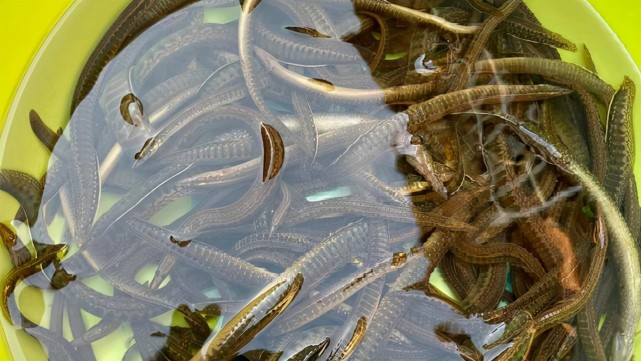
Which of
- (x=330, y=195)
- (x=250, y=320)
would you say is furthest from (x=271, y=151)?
(x=250, y=320)

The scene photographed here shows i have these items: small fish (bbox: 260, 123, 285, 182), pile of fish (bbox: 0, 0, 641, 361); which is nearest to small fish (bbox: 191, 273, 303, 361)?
pile of fish (bbox: 0, 0, 641, 361)

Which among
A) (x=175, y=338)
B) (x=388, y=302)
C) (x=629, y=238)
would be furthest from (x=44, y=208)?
(x=629, y=238)

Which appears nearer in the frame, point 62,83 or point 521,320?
point 521,320

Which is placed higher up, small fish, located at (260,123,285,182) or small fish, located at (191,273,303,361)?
small fish, located at (260,123,285,182)

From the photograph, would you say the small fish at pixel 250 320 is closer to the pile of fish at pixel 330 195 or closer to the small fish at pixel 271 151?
the pile of fish at pixel 330 195

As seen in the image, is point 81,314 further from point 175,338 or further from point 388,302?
point 388,302

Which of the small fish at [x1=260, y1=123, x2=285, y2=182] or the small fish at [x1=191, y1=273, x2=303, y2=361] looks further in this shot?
the small fish at [x1=260, y1=123, x2=285, y2=182]

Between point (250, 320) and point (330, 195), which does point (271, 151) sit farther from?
point (250, 320)

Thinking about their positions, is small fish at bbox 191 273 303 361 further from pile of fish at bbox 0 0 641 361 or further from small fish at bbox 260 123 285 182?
small fish at bbox 260 123 285 182
